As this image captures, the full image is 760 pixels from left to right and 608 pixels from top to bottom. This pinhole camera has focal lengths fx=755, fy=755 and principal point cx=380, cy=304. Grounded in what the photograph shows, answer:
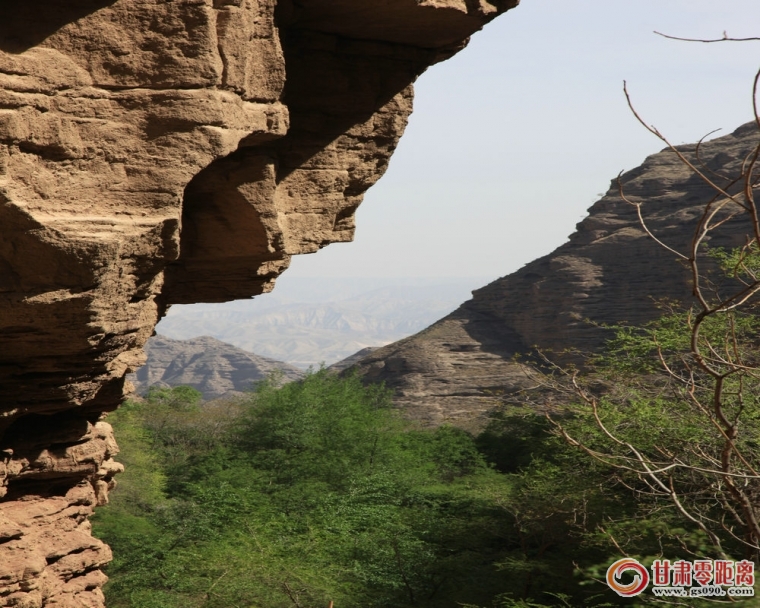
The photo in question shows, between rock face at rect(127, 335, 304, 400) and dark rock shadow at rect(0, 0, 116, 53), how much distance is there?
3376 inches

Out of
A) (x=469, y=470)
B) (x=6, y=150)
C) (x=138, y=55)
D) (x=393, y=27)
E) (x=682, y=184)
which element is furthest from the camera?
(x=682, y=184)

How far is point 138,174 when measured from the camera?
4.78 metres

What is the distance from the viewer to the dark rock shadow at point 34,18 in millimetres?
→ 4406

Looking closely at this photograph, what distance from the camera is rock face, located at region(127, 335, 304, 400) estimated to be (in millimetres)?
92688

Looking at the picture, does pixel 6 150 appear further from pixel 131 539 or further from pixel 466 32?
pixel 131 539

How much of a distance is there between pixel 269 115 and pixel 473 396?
39.8 metres

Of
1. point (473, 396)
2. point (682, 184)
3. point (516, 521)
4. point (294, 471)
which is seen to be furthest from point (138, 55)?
point (682, 184)

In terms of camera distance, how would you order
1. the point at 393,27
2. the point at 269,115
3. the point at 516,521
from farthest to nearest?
1. the point at 516,521
2. the point at 393,27
3. the point at 269,115

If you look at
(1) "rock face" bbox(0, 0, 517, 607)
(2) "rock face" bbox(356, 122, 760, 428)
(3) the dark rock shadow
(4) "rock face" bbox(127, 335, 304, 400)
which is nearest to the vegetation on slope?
(1) "rock face" bbox(0, 0, 517, 607)

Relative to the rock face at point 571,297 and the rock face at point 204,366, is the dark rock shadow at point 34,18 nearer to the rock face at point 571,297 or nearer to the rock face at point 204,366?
the rock face at point 571,297

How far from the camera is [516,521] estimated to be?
50.1 ft

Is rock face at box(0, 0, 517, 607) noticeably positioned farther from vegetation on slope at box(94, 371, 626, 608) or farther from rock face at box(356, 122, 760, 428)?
rock face at box(356, 122, 760, 428)

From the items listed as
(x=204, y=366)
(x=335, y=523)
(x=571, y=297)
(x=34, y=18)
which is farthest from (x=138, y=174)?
(x=204, y=366)

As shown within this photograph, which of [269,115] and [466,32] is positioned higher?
[466,32]
